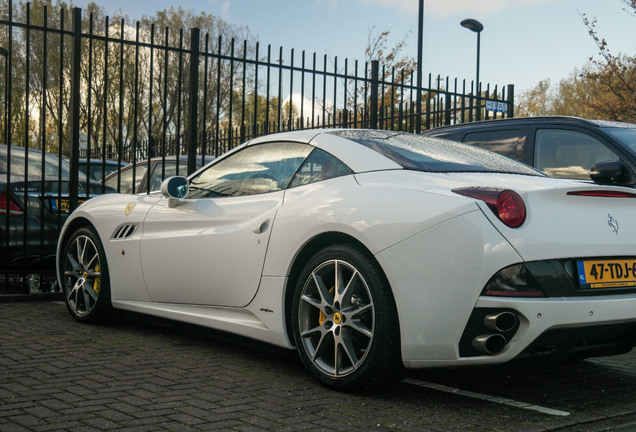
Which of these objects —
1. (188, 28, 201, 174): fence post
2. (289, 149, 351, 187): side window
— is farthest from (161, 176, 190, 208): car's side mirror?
(188, 28, 201, 174): fence post

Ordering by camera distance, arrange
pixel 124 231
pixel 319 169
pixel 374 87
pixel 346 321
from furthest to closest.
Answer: pixel 374 87 < pixel 124 231 < pixel 319 169 < pixel 346 321

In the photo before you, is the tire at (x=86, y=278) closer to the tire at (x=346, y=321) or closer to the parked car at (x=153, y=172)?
the tire at (x=346, y=321)

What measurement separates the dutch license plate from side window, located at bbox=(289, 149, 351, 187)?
1.38 metres

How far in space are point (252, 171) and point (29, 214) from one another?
3725 millimetres

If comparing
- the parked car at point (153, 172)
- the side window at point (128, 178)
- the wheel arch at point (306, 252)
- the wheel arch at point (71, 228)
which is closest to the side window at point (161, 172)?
the parked car at point (153, 172)

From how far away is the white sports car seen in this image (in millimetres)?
3490

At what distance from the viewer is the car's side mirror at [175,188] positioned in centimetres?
525

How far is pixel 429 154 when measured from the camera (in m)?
4.48

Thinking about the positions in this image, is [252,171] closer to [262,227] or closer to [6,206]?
[262,227]

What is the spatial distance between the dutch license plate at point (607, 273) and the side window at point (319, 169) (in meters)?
1.38

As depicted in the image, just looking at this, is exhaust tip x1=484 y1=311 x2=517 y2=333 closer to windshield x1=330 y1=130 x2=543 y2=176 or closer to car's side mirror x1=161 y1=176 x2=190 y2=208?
windshield x1=330 y1=130 x2=543 y2=176

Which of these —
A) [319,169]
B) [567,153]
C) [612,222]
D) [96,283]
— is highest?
[567,153]

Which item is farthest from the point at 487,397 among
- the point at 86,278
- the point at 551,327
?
the point at 86,278

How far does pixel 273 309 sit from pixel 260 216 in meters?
0.58
